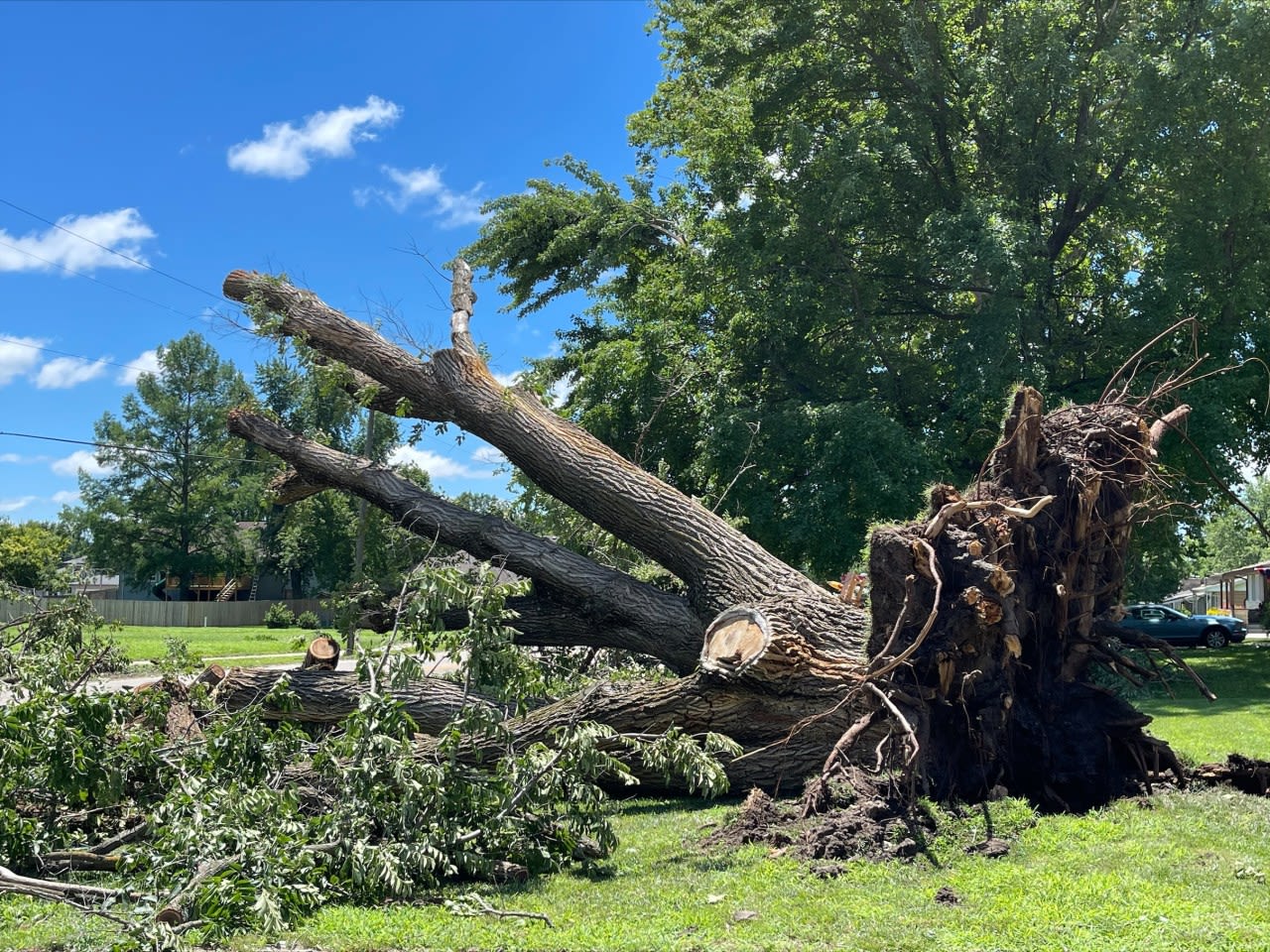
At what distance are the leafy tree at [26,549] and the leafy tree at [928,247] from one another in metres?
28.1

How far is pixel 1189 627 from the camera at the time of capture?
92.4 feet

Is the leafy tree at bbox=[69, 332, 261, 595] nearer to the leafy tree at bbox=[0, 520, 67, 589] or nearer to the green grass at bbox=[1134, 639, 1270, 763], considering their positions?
the leafy tree at bbox=[0, 520, 67, 589]

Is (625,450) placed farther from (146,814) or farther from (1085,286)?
(146,814)

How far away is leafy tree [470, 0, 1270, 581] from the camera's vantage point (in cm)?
1412

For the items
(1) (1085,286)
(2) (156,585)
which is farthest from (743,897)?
(2) (156,585)

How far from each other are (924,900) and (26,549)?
4751cm

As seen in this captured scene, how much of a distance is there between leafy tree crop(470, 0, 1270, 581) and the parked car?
11636 millimetres

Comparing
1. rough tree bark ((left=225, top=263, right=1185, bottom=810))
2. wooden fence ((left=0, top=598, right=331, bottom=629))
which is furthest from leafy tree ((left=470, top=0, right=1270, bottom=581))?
wooden fence ((left=0, top=598, right=331, bottom=629))

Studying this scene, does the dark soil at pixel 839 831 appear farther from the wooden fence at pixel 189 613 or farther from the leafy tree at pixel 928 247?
the wooden fence at pixel 189 613

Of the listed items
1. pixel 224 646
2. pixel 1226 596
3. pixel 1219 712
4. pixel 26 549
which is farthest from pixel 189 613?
pixel 1226 596

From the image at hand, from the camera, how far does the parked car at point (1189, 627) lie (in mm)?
27781

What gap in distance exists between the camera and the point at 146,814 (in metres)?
6.13

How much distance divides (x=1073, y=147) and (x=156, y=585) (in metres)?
50.2

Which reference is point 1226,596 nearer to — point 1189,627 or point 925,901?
point 1189,627
